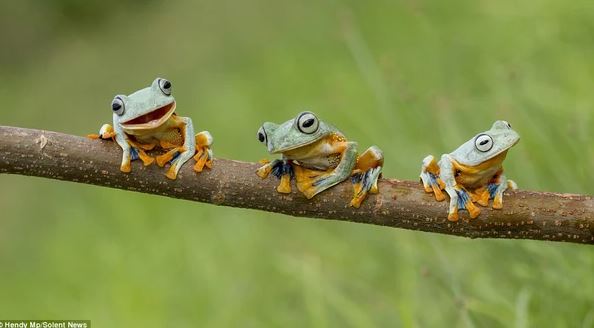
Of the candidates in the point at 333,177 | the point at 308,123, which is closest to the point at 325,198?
the point at 333,177

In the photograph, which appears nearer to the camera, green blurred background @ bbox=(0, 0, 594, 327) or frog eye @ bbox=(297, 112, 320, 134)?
frog eye @ bbox=(297, 112, 320, 134)

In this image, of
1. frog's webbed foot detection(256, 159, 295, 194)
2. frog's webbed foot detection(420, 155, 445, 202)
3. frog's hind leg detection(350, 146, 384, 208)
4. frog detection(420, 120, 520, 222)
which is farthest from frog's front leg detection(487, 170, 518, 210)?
frog's webbed foot detection(256, 159, 295, 194)

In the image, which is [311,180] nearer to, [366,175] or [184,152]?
[366,175]

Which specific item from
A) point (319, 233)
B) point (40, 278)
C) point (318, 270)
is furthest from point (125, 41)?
point (318, 270)

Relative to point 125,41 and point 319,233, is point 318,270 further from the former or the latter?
point 125,41

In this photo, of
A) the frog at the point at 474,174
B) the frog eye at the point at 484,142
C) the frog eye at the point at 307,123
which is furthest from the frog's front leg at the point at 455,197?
the frog eye at the point at 307,123

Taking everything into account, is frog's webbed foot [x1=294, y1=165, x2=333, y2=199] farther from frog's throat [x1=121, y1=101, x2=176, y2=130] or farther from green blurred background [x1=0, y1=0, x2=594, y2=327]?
green blurred background [x1=0, y1=0, x2=594, y2=327]
